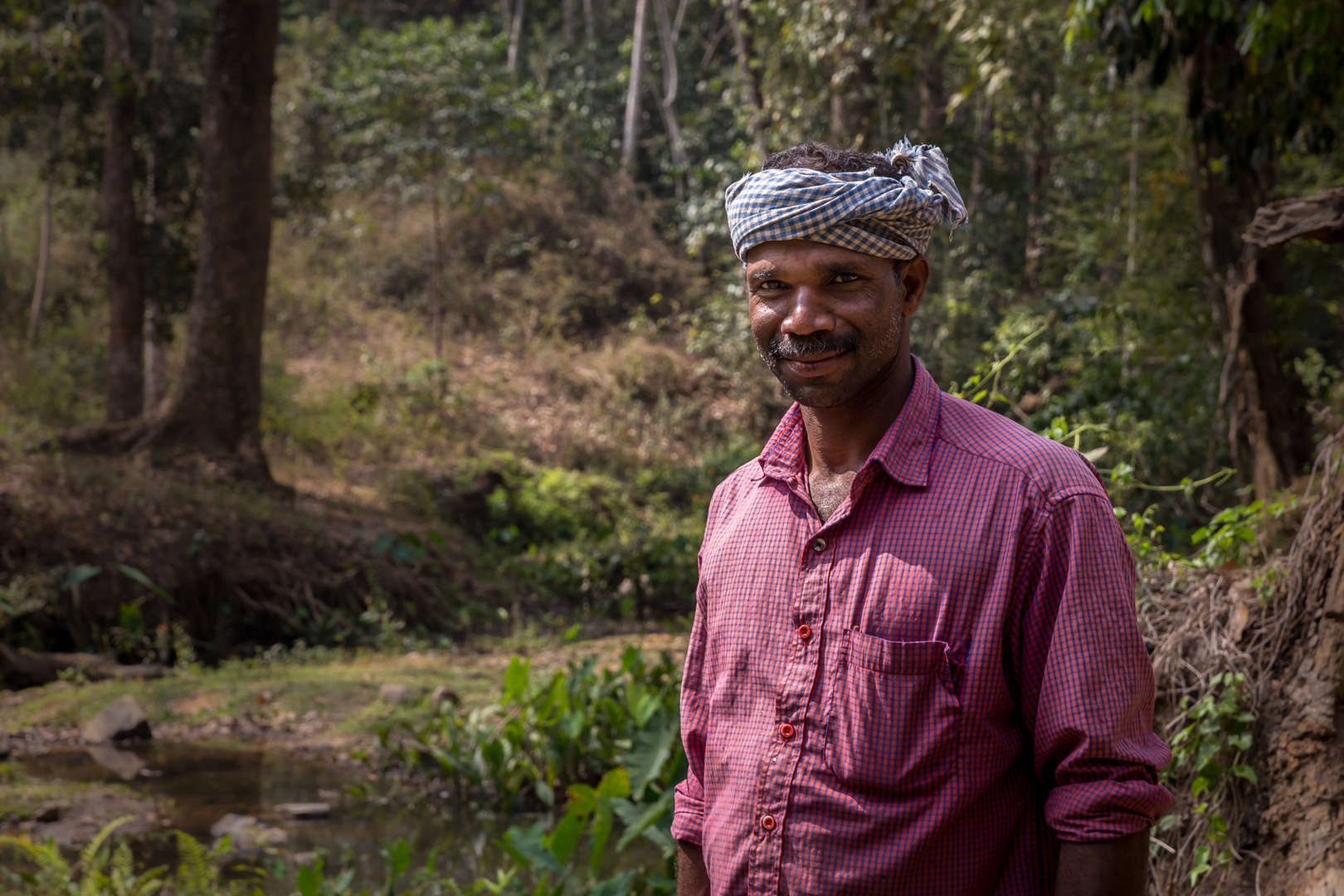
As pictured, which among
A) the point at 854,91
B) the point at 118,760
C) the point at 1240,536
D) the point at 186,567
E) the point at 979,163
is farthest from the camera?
the point at 979,163

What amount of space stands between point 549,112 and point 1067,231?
1104cm

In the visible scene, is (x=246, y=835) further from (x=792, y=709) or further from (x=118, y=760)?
(x=792, y=709)

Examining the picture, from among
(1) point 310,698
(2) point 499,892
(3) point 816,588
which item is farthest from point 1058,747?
(1) point 310,698

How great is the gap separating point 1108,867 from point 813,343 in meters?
0.84

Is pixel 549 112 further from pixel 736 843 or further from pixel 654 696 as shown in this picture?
pixel 736 843

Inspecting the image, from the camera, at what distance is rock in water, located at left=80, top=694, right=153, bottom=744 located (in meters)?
7.42

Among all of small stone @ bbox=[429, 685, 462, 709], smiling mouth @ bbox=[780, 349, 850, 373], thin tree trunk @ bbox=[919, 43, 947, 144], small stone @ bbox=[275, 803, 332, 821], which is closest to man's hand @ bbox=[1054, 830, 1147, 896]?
smiling mouth @ bbox=[780, 349, 850, 373]

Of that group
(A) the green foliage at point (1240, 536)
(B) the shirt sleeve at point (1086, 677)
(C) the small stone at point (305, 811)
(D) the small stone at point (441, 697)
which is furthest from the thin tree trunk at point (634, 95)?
(B) the shirt sleeve at point (1086, 677)

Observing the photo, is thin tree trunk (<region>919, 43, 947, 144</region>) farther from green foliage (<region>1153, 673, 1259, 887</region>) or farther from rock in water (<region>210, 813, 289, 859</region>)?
green foliage (<region>1153, 673, 1259, 887</region>)

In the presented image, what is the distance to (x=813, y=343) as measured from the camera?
1842 mm

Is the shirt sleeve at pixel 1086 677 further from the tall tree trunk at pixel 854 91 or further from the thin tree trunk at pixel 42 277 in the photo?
the thin tree trunk at pixel 42 277

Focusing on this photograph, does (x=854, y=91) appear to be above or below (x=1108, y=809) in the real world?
above

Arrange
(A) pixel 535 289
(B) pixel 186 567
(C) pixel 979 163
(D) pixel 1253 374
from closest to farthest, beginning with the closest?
(D) pixel 1253 374
(B) pixel 186 567
(C) pixel 979 163
(A) pixel 535 289

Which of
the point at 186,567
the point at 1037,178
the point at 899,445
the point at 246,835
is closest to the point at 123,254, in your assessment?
the point at 186,567
